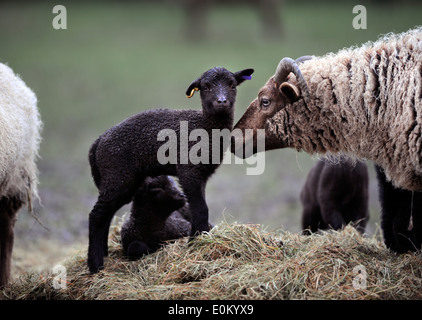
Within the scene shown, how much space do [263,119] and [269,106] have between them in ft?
0.49

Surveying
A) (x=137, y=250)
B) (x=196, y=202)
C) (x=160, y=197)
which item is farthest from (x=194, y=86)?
(x=137, y=250)

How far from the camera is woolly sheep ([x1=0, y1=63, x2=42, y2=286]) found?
6.56 meters

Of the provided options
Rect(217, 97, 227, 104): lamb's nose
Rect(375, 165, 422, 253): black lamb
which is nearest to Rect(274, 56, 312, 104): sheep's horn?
Rect(217, 97, 227, 104): lamb's nose

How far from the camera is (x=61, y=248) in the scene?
8.92m

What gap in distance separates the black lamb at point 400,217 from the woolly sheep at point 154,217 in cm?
227

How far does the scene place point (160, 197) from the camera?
6.36m

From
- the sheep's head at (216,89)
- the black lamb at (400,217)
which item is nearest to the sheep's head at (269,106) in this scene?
the sheep's head at (216,89)

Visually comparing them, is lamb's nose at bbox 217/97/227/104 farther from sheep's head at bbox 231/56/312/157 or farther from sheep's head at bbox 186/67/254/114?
sheep's head at bbox 231/56/312/157

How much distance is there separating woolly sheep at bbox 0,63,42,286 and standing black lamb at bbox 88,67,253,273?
49.3 inches

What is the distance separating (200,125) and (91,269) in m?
1.81

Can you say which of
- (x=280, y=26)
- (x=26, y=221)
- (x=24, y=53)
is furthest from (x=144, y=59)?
(x=26, y=221)

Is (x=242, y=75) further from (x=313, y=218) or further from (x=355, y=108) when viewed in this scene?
(x=313, y=218)

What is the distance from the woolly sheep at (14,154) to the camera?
656 centimetres

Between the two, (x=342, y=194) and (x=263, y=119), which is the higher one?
(x=263, y=119)
